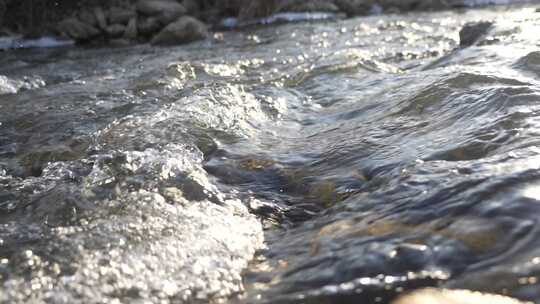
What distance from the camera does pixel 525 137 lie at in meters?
2.40

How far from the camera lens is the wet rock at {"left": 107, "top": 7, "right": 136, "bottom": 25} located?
546 inches

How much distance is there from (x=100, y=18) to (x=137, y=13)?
981 mm

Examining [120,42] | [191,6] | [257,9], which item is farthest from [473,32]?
[191,6]

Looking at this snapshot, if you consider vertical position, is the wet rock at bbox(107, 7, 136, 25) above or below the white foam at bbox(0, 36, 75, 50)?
above

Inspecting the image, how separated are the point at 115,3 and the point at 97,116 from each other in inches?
467

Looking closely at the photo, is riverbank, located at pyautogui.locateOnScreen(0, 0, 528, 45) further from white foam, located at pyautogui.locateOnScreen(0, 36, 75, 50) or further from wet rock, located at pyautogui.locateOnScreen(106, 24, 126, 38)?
white foam, located at pyautogui.locateOnScreen(0, 36, 75, 50)

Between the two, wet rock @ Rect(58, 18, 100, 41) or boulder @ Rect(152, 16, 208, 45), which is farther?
wet rock @ Rect(58, 18, 100, 41)

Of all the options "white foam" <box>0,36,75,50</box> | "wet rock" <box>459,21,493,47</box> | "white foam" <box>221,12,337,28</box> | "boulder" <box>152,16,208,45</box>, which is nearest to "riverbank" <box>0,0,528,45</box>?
"white foam" <box>221,12,337,28</box>

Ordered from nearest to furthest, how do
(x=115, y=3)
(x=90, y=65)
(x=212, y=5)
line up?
(x=90, y=65) → (x=115, y=3) → (x=212, y=5)

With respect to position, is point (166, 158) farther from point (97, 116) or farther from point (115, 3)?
point (115, 3)

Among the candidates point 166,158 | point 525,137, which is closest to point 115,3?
point 166,158

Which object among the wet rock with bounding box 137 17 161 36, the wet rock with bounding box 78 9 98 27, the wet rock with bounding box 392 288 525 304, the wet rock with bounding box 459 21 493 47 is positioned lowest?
the wet rock with bounding box 137 17 161 36

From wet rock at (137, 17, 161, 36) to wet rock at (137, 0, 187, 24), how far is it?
0.42 m

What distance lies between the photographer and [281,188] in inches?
104
